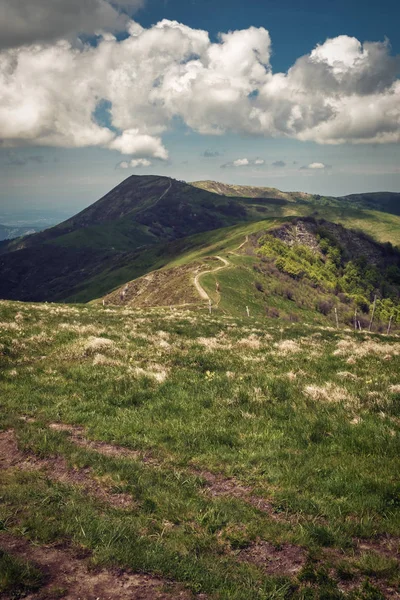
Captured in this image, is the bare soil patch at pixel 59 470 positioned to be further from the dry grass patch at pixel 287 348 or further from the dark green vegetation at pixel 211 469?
the dry grass patch at pixel 287 348

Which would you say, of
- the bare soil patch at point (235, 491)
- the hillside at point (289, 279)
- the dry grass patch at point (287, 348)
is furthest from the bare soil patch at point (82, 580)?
the hillside at point (289, 279)

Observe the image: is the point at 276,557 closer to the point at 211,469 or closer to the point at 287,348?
the point at 211,469

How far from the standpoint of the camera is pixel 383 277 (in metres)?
160

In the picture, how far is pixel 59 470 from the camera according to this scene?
9.67 m

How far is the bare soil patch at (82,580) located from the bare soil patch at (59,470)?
6.00 ft

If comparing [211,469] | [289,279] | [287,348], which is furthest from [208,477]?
[289,279]

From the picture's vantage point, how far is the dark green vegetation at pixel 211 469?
662 centimetres

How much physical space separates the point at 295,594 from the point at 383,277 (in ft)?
571

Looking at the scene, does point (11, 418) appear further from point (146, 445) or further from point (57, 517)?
point (57, 517)

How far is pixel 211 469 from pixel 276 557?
3162 mm

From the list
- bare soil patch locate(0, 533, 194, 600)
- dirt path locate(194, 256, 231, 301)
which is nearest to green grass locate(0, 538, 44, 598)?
bare soil patch locate(0, 533, 194, 600)

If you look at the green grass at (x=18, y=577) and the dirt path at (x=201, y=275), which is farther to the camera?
the dirt path at (x=201, y=275)

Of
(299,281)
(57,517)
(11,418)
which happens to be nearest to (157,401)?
(11,418)

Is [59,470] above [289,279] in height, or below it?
below
